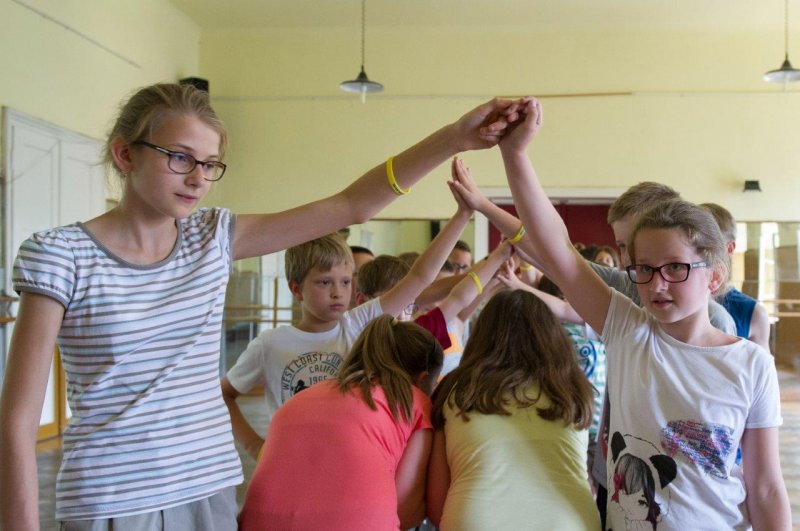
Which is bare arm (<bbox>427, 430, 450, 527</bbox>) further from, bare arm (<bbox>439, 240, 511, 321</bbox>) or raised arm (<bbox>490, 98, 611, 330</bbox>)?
bare arm (<bbox>439, 240, 511, 321</bbox>)

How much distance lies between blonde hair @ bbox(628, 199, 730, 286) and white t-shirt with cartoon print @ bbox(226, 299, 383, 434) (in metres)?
1.00

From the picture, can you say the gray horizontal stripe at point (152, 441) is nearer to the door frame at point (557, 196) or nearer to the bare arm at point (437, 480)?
the bare arm at point (437, 480)

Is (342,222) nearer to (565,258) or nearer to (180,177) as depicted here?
(180,177)

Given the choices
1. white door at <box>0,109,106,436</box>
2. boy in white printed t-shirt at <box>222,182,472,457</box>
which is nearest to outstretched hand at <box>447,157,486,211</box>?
boy in white printed t-shirt at <box>222,182,472,457</box>

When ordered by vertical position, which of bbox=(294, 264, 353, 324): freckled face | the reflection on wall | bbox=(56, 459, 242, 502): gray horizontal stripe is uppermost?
the reflection on wall

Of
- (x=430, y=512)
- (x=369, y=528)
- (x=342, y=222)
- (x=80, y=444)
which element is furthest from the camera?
(x=430, y=512)

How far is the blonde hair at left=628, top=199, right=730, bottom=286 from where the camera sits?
61.1 inches

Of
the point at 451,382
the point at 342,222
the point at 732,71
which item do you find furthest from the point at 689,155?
the point at 342,222

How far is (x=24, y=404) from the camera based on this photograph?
3.37 feet

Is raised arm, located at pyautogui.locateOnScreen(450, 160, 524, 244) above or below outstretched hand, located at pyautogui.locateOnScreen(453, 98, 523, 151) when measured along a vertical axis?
below

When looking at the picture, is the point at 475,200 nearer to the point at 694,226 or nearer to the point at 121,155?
the point at 694,226

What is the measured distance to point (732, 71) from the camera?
347 inches

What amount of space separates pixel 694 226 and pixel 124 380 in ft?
3.79

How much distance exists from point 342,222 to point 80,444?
0.60 m
